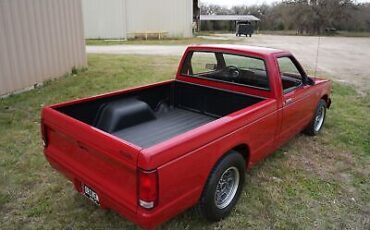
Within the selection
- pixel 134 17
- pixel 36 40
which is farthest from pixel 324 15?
pixel 36 40

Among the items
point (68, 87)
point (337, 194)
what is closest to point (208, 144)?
point (337, 194)

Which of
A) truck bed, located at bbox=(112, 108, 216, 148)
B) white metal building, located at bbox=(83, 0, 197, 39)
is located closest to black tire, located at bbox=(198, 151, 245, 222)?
truck bed, located at bbox=(112, 108, 216, 148)

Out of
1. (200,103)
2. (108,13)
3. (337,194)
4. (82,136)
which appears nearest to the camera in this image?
(82,136)

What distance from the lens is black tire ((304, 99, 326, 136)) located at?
5.35 meters

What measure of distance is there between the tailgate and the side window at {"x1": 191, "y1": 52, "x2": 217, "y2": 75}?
2239mm

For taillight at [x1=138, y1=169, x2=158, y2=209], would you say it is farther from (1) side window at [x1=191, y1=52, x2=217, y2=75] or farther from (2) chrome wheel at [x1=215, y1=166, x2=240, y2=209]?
(1) side window at [x1=191, y1=52, x2=217, y2=75]

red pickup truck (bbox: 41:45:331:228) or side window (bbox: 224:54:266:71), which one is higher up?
side window (bbox: 224:54:266:71)

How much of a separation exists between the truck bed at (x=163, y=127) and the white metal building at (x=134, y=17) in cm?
2308

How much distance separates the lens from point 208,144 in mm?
2783

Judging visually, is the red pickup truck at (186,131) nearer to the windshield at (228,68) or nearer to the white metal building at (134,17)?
the windshield at (228,68)

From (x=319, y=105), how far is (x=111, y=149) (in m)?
4.02

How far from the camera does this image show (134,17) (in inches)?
1046

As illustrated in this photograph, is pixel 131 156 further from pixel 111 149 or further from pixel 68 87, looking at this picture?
pixel 68 87

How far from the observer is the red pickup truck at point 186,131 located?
8.12ft
